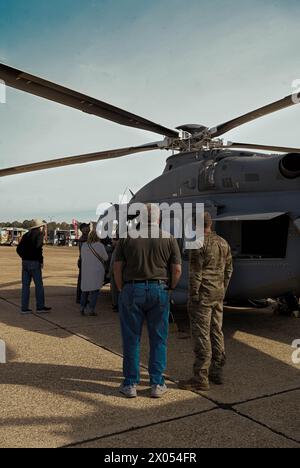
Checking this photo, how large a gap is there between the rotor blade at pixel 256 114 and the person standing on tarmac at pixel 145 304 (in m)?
3.08

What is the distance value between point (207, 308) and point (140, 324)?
679 mm

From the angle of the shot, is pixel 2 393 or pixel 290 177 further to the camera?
pixel 290 177

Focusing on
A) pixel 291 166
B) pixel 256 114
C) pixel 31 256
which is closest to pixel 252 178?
pixel 291 166

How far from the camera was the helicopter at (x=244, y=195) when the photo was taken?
5.46 metres

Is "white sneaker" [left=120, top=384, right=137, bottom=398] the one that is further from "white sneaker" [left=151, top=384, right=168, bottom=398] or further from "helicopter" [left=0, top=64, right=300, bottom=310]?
"helicopter" [left=0, top=64, right=300, bottom=310]

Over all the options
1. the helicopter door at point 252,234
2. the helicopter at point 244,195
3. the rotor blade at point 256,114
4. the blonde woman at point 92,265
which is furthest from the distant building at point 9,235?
the helicopter door at point 252,234

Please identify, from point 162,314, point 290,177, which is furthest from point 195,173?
point 162,314

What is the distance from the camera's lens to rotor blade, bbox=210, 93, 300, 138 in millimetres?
5548

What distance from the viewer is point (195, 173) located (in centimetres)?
676

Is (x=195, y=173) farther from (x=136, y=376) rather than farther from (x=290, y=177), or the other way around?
(x=136, y=376)

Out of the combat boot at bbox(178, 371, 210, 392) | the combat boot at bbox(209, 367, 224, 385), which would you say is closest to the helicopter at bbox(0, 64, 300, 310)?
the combat boot at bbox(209, 367, 224, 385)
